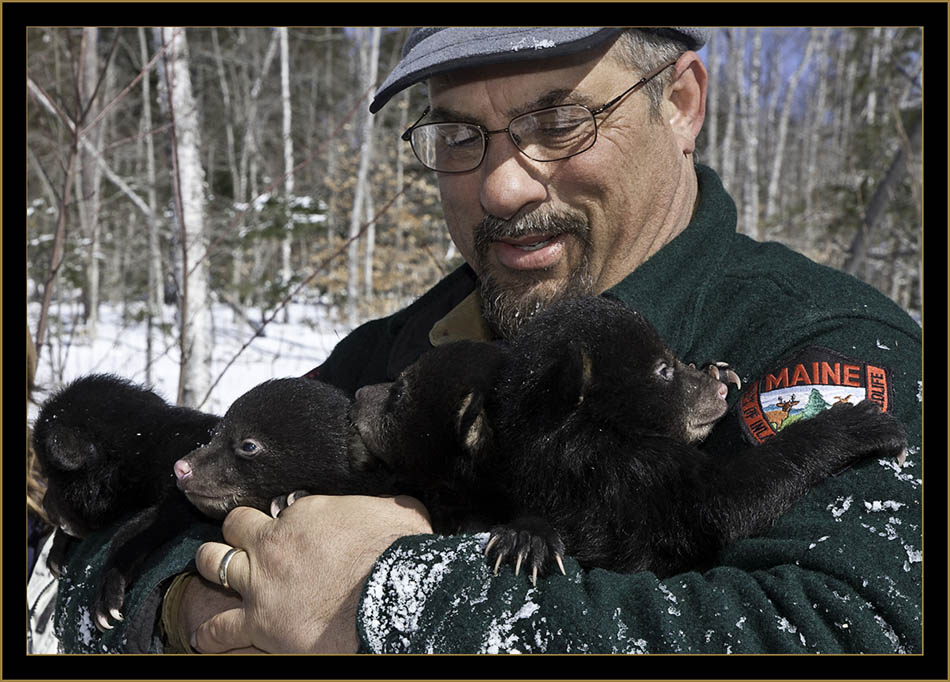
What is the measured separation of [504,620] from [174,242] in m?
6.41

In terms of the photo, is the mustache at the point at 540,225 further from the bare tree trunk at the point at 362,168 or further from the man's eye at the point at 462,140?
the bare tree trunk at the point at 362,168

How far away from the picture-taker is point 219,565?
2383 mm

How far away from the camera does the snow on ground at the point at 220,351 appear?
9.68 metres

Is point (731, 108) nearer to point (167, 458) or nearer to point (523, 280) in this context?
point (523, 280)

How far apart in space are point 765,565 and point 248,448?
160cm

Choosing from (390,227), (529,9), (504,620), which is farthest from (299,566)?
(390,227)

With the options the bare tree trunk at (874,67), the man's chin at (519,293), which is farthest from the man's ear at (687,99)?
the bare tree trunk at (874,67)

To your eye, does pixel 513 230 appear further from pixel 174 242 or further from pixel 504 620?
pixel 174 242

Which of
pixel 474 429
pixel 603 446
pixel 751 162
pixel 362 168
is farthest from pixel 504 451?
pixel 751 162

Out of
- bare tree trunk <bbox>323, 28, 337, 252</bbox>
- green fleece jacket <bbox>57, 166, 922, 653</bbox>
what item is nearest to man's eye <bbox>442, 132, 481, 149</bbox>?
green fleece jacket <bbox>57, 166, 922, 653</bbox>

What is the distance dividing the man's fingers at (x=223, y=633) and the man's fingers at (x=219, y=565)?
0.07 meters

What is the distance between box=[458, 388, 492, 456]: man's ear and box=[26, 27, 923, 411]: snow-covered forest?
2723 mm

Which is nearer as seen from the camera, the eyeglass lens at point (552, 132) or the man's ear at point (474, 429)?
the man's ear at point (474, 429)

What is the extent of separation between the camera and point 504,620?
5.64ft
